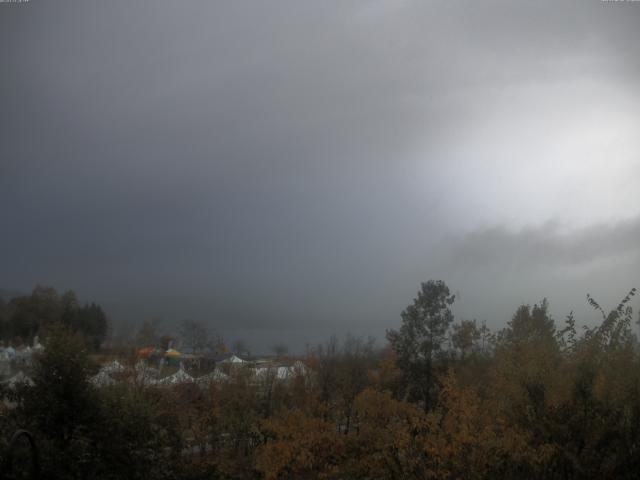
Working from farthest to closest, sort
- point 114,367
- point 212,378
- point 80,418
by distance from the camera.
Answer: point 212,378 → point 114,367 → point 80,418

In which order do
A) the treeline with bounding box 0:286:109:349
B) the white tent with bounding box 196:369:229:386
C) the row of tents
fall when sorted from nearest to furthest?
1. the row of tents
2. the white tent with bounding box 196:369:229:386
3. the treeline with bounding box 0:286:109:349

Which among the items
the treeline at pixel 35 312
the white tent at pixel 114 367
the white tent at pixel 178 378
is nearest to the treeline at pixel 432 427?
the white tent at pixel 114 367

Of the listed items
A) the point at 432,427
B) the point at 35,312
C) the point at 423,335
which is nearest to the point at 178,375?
the point at 423,335

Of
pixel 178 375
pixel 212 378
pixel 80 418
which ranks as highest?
pixel 212 378

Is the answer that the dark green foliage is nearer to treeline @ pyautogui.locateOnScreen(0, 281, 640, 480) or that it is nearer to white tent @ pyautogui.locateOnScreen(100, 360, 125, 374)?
treeline @ pyautogui.locateOnScreen(0, 281, 640, 480)

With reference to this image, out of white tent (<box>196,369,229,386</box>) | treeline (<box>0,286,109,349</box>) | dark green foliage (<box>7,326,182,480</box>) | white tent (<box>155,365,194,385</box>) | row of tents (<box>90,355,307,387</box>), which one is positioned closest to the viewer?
dark green foliage (<box>7,326,182,480</box>)

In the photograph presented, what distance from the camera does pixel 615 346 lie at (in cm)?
1392

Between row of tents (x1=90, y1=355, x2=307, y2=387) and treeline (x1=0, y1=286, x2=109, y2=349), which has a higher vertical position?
A: treeline (x1=0, y1=286, x2=109, y2=349)

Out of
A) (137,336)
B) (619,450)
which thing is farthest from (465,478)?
(137,336)

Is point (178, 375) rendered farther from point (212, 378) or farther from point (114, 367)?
point (114, 367)

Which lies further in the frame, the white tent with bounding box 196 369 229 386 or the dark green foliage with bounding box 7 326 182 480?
the white tent with bounding box 196 369 229 386

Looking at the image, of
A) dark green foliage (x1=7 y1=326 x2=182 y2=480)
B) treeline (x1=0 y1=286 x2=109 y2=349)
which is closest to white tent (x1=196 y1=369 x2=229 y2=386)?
dark green foliage (x1=7 y1=326 x2=182 y2=480)

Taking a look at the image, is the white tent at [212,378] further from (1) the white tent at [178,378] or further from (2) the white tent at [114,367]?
(2) the white tent at [114,367]

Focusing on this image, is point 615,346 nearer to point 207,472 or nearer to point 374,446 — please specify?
point 374,446
